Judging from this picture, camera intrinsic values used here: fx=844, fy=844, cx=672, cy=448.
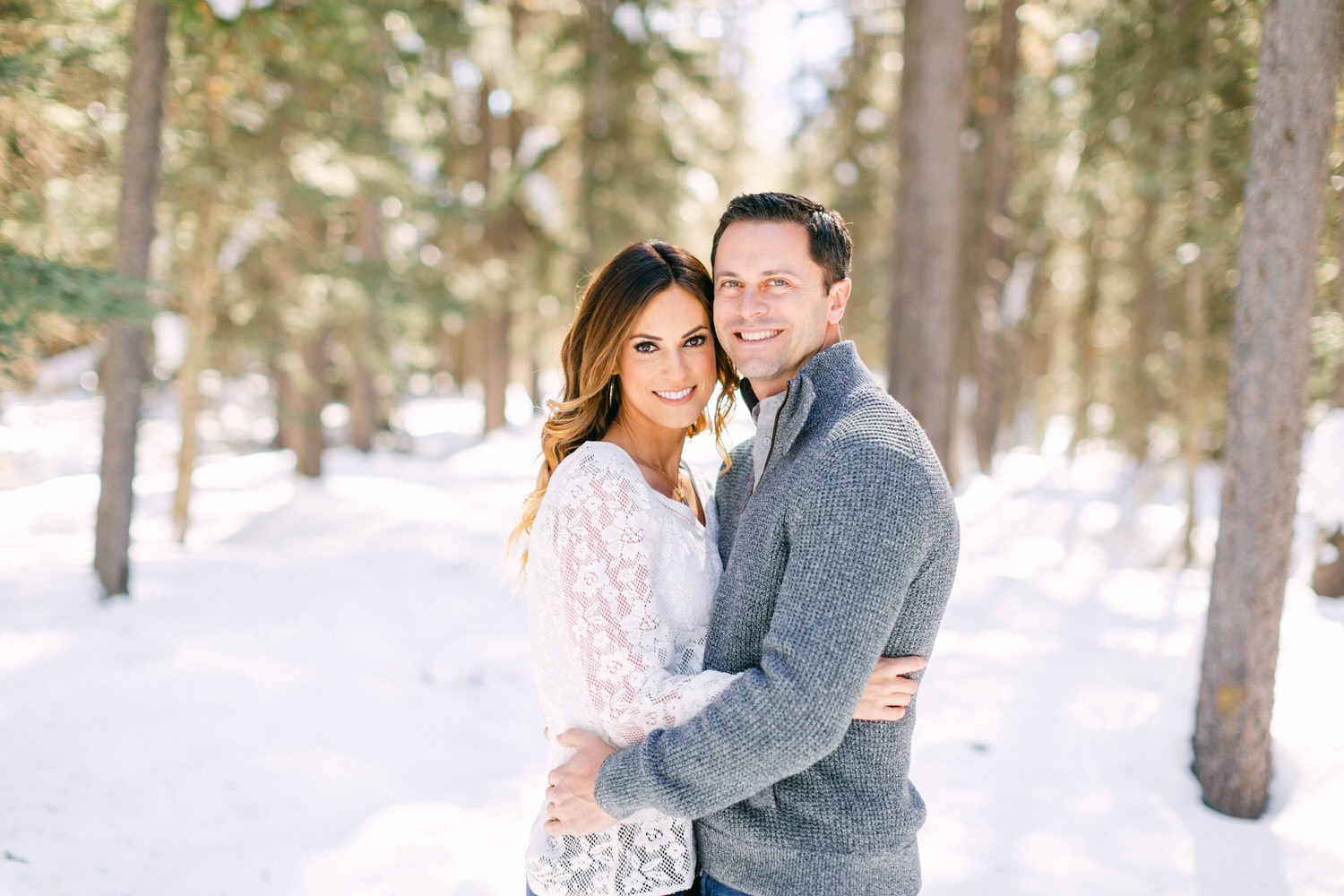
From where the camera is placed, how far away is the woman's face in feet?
7.55

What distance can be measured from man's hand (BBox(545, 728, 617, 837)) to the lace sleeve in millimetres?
54

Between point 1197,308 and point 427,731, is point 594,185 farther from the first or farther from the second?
point 427,731

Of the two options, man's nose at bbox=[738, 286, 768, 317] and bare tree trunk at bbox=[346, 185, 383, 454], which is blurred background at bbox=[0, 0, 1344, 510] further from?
man's nose at bbox=[738, 286, 768, 317]

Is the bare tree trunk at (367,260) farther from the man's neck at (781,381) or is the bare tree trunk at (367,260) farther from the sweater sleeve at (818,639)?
the sweater sleeve at (818,639)

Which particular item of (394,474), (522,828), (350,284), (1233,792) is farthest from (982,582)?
(394,474)

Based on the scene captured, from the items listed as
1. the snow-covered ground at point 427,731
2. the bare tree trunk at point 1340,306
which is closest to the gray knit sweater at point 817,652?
the snow-covered ground at point 427,731

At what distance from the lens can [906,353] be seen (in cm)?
945

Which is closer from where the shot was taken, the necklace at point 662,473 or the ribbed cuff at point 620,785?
Answer: the ribbed cuff at point 620,785

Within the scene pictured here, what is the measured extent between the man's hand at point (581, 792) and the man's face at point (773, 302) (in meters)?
0.96

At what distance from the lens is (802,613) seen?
1.61 meters

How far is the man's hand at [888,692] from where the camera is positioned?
180 centimetres

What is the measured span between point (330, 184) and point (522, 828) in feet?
27.1

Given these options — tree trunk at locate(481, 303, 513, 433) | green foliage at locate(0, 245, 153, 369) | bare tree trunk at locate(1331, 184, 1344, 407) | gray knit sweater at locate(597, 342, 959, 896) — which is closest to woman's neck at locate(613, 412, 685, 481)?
gray knit sweater at locate(597, 342, 959, 896)

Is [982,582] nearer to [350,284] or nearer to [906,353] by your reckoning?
[906,353]
